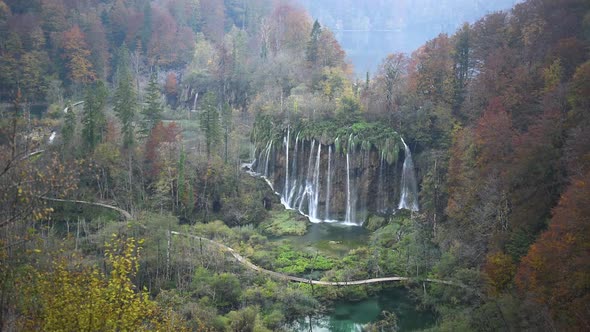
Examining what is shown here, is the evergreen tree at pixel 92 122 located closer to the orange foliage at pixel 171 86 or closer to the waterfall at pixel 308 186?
the waterfall at pixel 308 186

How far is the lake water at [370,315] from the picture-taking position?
23094mm

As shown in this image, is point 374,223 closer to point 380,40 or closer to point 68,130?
point 68,130

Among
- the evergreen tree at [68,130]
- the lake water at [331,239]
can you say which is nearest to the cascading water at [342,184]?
the lake water at [331,239]

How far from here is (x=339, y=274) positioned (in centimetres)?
2681

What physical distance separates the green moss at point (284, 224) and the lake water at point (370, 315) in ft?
31.0

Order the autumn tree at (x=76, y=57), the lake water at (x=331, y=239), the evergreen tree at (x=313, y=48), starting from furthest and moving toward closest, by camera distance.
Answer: the autumn tree at (x=76, y=57), the evergreen tree at (x=313, y=48), the lake water at (x=331, y=239)

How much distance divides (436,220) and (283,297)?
1141 cm

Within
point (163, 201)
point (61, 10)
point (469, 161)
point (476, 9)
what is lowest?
point (163, 201)

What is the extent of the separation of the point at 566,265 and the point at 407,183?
2026 cm

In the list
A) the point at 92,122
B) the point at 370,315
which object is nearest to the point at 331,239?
the point at 370,315

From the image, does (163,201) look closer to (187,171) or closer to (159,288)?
(187,171)

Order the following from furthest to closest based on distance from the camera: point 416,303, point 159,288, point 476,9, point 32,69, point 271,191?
point 476,9, point 32,69, point 271,191, point 416,303, point 159,288

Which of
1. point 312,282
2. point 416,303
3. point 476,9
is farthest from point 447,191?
point 476,9

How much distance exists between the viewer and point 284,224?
35.0 meters
